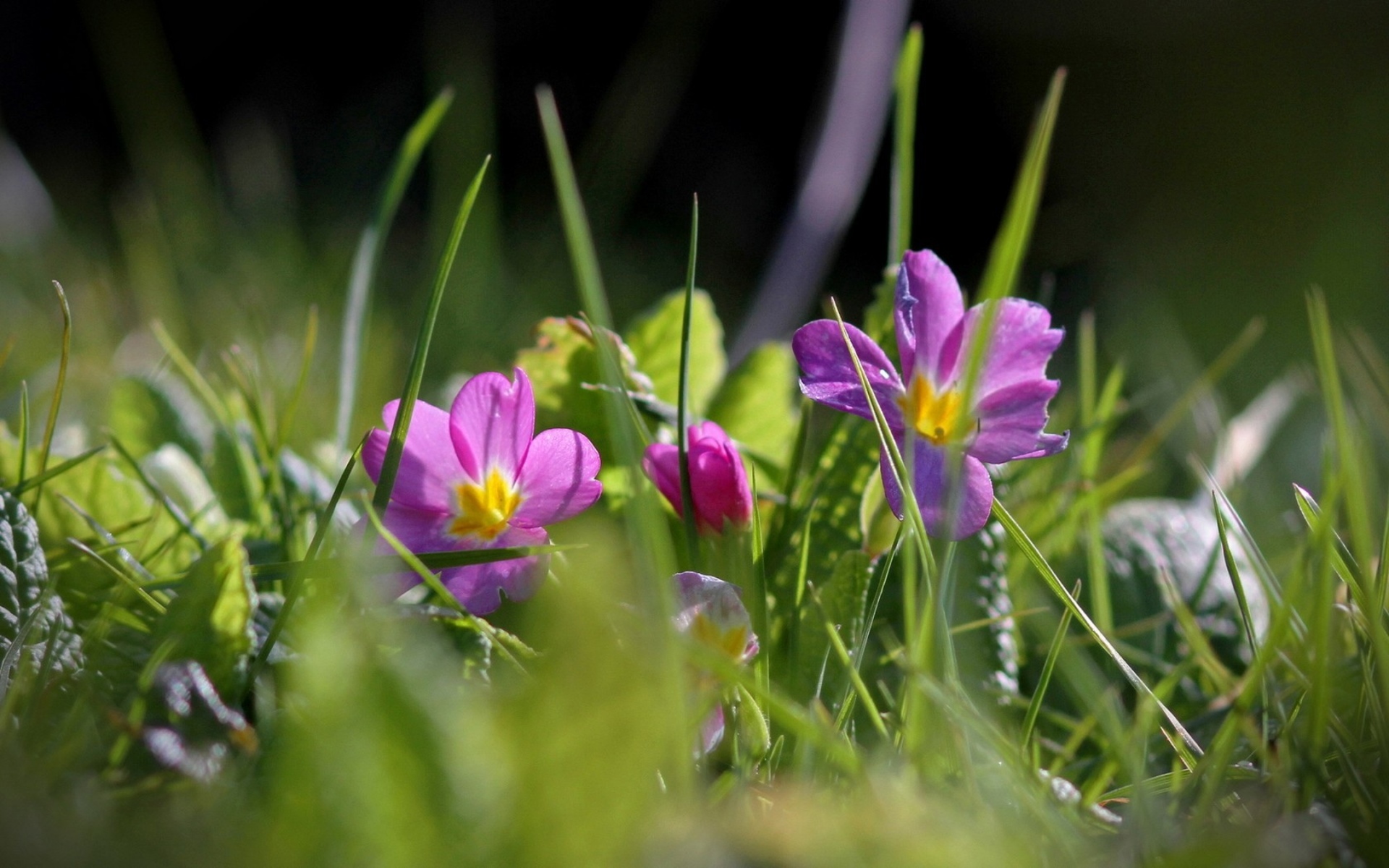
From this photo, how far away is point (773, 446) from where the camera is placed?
0.77 meters

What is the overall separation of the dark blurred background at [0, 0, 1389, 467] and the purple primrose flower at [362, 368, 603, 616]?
1.19 m

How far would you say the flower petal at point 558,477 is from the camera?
0.52 m

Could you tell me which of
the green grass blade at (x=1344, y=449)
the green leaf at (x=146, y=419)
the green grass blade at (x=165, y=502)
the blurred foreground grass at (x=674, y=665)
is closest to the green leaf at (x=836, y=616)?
the blurred foreground grass at (x=674, y=665)

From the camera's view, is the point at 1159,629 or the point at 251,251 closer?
the point at 1159,629

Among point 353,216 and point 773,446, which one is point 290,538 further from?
point 353,216

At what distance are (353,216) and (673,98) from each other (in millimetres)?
776

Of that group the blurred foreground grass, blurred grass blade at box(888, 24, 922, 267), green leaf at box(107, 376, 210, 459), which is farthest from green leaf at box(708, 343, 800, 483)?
green leaf at box(107, 376, 210, 459)

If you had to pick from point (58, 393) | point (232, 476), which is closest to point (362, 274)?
point (232, 476)

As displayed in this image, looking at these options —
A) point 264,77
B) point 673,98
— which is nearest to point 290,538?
point 673,98

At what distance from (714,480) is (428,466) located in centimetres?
15

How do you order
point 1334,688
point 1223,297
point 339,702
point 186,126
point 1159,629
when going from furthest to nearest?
point 186,126 → point 1223,297 → point 1159,629 → point 1334,688 → point 339,702

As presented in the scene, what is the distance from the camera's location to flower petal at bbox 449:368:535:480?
1.71 feet

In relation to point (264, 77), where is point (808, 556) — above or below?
below

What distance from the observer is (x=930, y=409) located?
57cm
